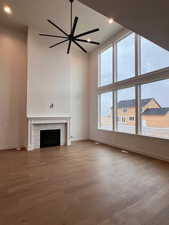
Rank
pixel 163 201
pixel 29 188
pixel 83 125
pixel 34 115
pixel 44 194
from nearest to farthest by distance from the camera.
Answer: pixel 163 201, pixel 44 194, pixel 29 188, pixel 34 115, pixel 83 125

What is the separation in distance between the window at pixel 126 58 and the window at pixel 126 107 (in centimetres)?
56

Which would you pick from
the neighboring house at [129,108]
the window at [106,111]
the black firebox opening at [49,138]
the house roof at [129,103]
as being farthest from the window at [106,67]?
the black firebox opening at [49,138]

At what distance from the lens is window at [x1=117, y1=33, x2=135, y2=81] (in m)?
4.86

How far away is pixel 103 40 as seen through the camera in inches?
235

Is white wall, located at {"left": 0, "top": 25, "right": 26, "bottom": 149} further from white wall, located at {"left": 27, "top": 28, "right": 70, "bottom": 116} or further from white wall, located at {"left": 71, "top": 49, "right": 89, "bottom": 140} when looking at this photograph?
white wall, located at {"left": 71, "top": 49, "right": 89, "bottom": 140}

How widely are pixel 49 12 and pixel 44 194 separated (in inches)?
191

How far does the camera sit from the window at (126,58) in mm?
4864

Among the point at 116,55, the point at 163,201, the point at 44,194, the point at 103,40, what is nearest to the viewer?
the point at 163,201

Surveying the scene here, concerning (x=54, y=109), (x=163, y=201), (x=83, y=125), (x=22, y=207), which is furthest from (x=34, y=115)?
(x=163, y=201)

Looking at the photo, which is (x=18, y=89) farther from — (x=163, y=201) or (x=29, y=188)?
(x=163, y=201)

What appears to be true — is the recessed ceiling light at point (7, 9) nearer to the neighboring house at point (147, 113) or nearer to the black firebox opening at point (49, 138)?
the black firebox opening at point (49, 138)

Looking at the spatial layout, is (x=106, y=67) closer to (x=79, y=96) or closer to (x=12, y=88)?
(x=79, y=96)

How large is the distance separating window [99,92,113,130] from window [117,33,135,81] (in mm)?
991

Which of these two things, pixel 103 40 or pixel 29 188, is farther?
pixel 103 40
